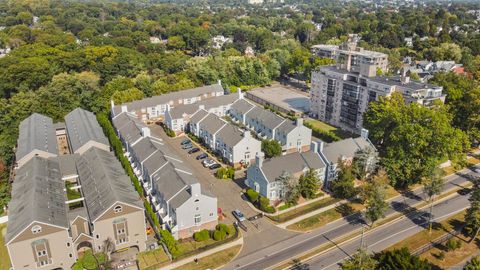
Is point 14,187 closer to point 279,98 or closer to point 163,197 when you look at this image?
point 163,197

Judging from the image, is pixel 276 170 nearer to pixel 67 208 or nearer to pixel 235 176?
pixel 235 176

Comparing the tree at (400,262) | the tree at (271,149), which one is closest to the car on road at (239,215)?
the tree at (271,149)

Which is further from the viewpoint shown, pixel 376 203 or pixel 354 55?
pixel 354 55

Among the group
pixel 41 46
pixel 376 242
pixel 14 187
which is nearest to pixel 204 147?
pixel 14 187

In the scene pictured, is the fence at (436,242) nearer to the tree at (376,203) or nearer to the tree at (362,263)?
the tree at (376,203)

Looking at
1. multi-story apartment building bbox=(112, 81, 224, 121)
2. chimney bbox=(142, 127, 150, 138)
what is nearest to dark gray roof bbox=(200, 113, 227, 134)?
chimney bbox=(142, 127, 150, 138)

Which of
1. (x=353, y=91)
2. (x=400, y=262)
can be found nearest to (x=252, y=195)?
(x=400, y=262)
